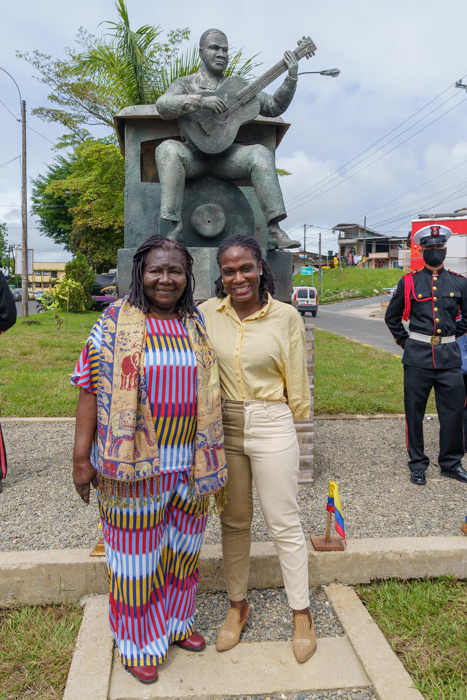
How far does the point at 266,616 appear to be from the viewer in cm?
246

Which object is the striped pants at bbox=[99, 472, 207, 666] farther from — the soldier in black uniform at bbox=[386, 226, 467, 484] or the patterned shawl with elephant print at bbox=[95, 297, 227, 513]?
the soldier in black uniform at bbox=[386, 226, 467, 484]

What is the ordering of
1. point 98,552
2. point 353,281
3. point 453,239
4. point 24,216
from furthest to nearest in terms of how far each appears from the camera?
point 353,281 < point 24,216 < point 453,239 < point 98,552

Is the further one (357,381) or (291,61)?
(357,381)

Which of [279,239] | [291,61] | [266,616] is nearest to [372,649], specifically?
[266,616]

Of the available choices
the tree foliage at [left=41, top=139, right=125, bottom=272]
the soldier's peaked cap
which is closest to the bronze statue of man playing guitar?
the soldier's peaked cap

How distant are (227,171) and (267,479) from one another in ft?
9.37

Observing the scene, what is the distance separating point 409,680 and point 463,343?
10.4 feet

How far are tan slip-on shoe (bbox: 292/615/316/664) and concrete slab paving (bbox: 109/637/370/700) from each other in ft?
0.12

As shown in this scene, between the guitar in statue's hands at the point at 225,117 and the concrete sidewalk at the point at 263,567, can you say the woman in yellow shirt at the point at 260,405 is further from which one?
the guitar in statue's hands at the point at 225,117

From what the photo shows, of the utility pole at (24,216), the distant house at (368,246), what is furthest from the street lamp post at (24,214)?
the distant house at (368,246)

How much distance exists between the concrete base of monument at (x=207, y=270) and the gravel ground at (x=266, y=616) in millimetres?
2146

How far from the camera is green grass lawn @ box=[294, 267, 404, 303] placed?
42.9 m

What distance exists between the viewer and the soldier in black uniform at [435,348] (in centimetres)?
404

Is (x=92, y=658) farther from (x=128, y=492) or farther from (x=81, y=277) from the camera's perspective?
(x=81, y=277)
